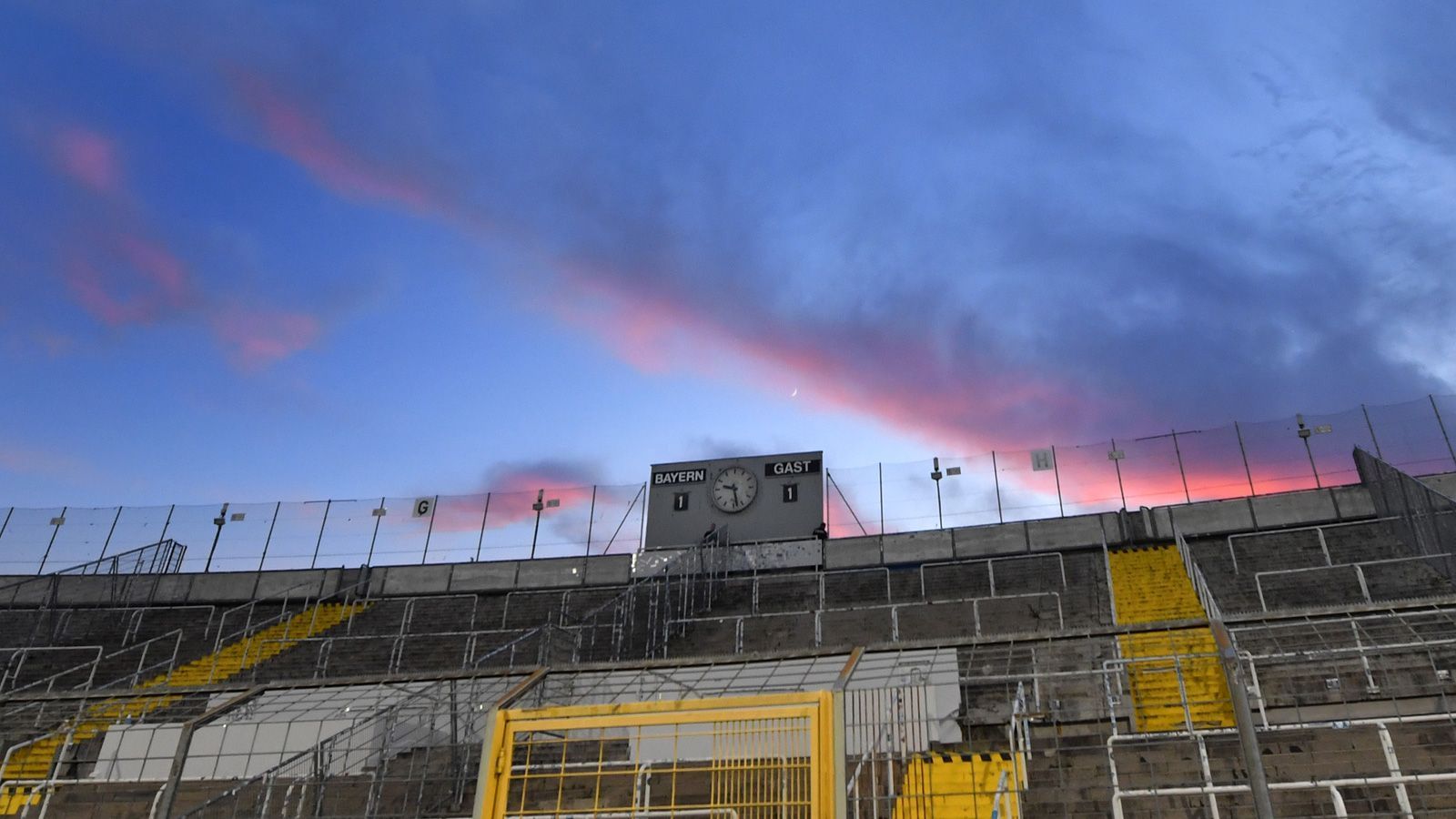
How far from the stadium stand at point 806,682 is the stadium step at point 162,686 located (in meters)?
0.13

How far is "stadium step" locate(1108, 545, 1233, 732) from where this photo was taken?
43.7ft

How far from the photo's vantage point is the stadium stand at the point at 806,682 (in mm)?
8211

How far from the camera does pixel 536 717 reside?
645cm

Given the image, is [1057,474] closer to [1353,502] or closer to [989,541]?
[989,541]

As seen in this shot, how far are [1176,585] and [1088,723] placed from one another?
8.34 metres

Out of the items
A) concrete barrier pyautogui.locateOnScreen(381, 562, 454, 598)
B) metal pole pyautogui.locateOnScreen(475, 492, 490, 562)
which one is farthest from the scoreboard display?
concrete barrier pyautogui.locateOnScreen(381, 562, 454, 598)

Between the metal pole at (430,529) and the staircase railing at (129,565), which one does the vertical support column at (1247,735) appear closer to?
the metal pole at (430,529)

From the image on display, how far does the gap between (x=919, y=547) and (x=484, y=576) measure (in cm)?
1316

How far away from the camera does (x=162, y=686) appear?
14.4 metres

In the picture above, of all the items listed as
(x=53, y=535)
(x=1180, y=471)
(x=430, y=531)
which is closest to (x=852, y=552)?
(x=1180, y=471)

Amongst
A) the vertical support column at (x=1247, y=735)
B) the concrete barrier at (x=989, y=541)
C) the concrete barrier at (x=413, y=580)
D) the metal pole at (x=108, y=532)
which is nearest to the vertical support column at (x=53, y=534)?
the metal pole at (x=108, y=532)

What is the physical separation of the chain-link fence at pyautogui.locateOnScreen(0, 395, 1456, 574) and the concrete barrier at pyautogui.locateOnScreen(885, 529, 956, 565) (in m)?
0.39

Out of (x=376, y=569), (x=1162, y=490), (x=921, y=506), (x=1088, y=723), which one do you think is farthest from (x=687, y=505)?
(x=1088, y=723)

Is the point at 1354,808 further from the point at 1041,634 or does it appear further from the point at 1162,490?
the point at 1162,490
